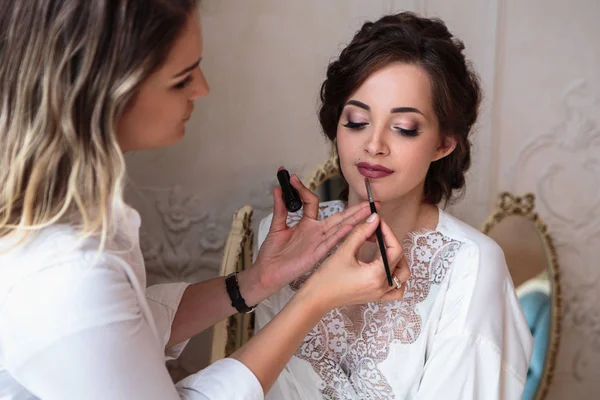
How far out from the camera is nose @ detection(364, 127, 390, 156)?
124 centimetres

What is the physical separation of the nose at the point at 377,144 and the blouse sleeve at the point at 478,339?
27 cm

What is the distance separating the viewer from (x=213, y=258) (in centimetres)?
186

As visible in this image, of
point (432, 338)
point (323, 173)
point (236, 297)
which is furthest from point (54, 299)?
point (323, 173)

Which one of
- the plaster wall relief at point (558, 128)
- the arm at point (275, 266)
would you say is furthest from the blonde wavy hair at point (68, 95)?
the plaster wall relief at point (558, 128)

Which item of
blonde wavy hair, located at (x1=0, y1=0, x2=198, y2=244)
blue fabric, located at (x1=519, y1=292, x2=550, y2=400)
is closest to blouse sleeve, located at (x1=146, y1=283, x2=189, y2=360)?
blonde wavy hair, located at (x1=0, y1=0, x2=198, y2=244)

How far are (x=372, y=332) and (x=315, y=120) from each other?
0.65 m

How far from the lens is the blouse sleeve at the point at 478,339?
1.25 metres

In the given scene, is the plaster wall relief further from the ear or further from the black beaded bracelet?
the black beaded bracelet

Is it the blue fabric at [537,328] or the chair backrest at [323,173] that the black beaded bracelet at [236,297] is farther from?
the blue fabric at [537,328]

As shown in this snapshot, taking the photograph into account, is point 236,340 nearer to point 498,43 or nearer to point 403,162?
point 403,162

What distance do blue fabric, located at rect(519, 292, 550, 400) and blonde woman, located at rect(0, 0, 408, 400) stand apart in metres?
1.27

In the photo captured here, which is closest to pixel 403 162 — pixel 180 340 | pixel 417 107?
pixel 417 107

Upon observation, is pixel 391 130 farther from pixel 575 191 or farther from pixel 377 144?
pixel 575 191

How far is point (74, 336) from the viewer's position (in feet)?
2.59
